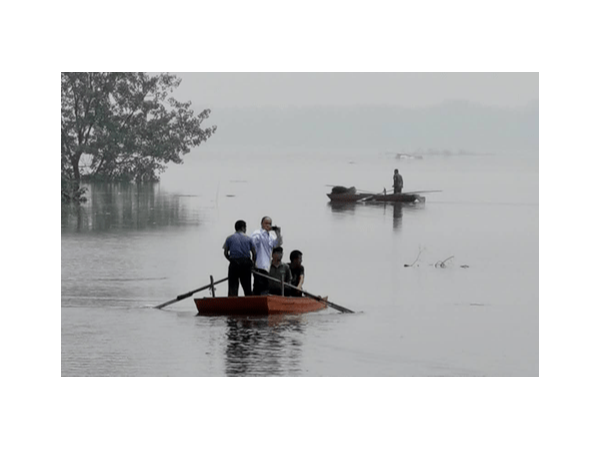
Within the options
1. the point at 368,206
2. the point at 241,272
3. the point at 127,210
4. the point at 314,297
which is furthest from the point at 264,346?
the point at 368,206

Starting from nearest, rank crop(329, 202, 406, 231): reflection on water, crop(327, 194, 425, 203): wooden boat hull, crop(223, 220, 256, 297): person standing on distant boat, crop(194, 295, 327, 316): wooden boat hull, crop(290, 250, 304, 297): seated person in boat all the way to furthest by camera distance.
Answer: crop(223, 220, 256, 297): person standing on distant boat < crop(194, 295, 327, 316): wooden boat hull < crop(290, 250, 304, 297): seated person in boat < crop(329, 202, 406, 231): reflection on water < crop(327, 194, 425, 203): wooden boat hull

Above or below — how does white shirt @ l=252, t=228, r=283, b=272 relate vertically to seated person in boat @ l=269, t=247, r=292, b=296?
above

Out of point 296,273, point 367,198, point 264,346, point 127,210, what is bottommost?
point 264,346

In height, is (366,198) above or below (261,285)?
above

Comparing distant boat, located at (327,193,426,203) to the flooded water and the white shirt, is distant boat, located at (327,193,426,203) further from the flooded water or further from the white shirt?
the white shirt

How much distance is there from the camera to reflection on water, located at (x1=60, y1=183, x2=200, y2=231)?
49.3 meters

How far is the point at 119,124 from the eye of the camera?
63531 mm

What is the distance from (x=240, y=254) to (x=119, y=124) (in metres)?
41.3

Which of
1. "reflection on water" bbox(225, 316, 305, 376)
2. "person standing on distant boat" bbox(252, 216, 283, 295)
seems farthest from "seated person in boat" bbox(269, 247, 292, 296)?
"reflection on water" bbox(225, 316, 305, 376)

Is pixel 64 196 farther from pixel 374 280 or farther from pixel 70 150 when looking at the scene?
pixel 374 280

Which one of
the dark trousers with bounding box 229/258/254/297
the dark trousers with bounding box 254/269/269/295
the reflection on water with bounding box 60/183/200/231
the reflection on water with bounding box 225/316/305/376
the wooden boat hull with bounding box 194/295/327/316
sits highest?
the reflection on water with bounding box 60/183/200/231

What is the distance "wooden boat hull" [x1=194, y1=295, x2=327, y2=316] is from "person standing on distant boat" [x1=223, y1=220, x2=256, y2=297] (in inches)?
14.5

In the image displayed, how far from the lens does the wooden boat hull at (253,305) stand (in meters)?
23.2

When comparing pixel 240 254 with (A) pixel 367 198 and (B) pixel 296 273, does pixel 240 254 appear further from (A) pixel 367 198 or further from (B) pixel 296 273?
(A) pixel 367 198
